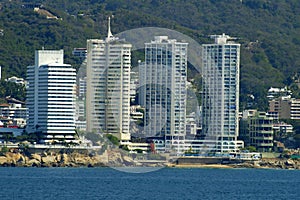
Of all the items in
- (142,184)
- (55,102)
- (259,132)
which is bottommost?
(142,184)

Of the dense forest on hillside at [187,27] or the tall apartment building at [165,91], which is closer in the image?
the tall apartment building at [165,91]

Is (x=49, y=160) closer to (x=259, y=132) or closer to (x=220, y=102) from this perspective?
(x=220, y=102)

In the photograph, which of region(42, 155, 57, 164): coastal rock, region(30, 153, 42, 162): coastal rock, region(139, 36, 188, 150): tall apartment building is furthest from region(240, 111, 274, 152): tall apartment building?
region(30, 153, 42, 162): coastal rock

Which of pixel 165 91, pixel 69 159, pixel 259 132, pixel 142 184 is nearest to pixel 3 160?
pixel 69 159

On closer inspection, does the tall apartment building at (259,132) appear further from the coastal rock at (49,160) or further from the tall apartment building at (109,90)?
the coastal rock at (49,160)

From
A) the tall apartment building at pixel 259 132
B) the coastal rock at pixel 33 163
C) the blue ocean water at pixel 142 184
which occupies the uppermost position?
the tall apartment building at pixel 259 132

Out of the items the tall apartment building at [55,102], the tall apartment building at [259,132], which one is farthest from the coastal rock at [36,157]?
the tall apartment building at [259,132]

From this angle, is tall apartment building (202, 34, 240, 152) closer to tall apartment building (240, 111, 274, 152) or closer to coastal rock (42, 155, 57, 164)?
tall apartment building (240, 111, 274, 152)

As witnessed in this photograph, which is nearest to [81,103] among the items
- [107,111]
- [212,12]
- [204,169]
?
[107,111]
